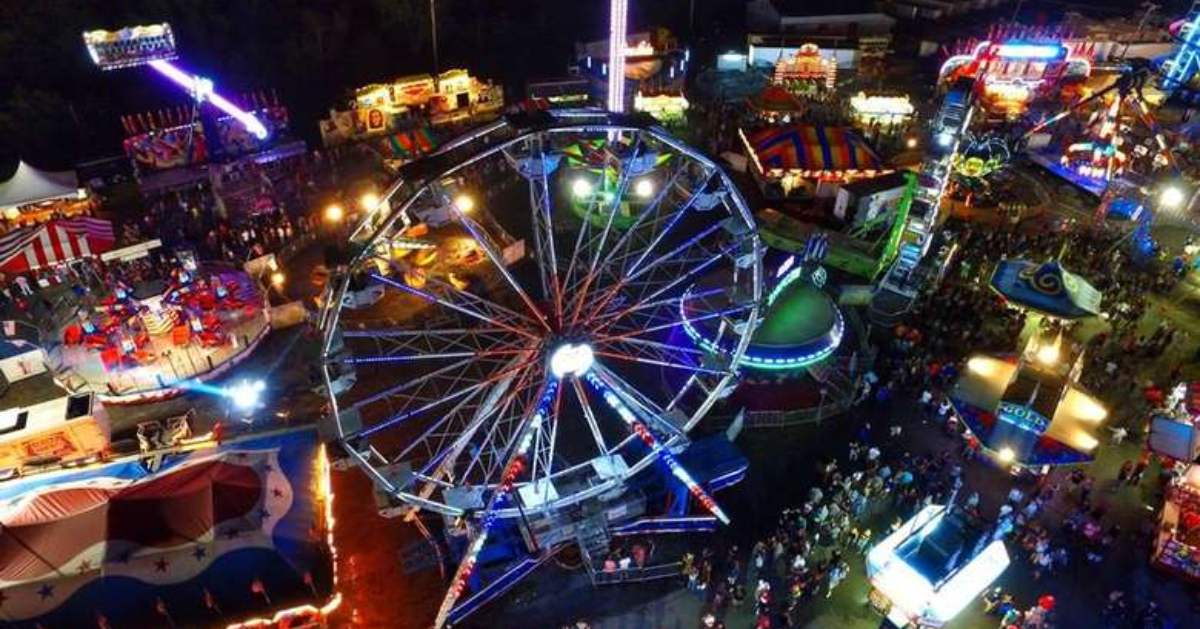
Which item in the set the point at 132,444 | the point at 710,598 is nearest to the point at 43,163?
the point at 132,444

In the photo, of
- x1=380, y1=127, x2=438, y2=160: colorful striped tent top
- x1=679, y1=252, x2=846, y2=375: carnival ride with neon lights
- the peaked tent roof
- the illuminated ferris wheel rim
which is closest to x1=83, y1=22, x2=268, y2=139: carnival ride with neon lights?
x1=380, y1=127, x2=438, y2=160: colorful striped tent top

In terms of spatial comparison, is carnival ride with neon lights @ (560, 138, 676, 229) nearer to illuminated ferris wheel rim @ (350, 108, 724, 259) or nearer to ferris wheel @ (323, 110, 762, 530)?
ferris wheel @ (323, 110, 762, 530)

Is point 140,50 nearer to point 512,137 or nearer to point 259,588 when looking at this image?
point 512,137

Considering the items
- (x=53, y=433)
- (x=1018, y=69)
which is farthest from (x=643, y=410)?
(x=1018, y=69)

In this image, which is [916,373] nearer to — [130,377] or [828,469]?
[828,469]

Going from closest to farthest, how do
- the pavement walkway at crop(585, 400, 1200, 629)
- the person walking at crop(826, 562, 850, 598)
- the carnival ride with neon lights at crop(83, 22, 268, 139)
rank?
the pavement walkway at crop(585, 400, 1200, 629) < the person walking at crop(826, 562, 850, 598) < the carnival ride with neon lights at crop(83, 22, 268, 139)
